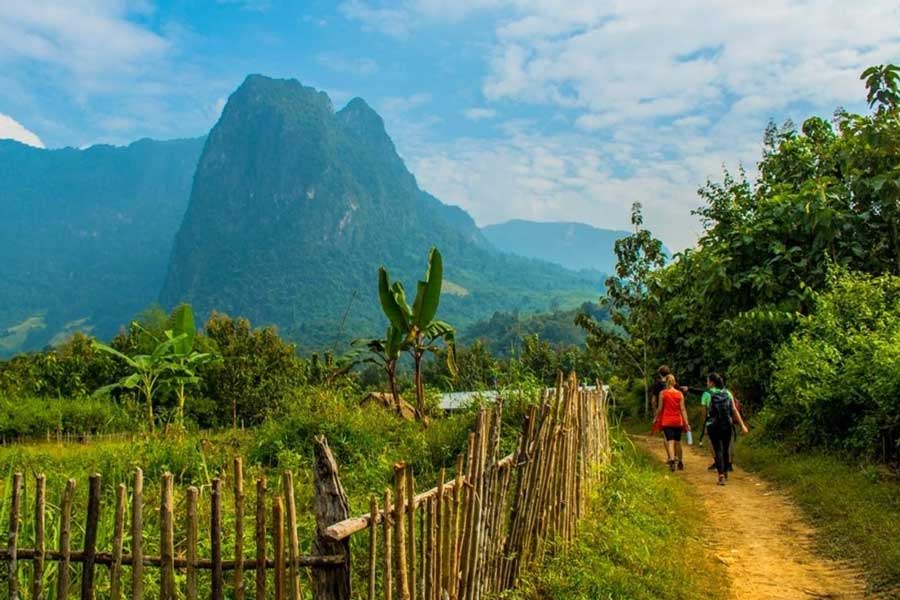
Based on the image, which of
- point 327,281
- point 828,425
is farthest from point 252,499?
point 327,281

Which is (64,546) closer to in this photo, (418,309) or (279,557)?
(279,557)

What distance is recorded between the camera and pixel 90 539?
9.09ft

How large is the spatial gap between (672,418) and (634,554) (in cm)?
438

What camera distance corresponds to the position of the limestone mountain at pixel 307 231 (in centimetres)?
13712

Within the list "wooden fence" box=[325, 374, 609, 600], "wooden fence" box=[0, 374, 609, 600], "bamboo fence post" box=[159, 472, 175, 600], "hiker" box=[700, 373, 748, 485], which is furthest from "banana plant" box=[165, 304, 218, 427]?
"bamboo fence post" box=[159, 472, 175, 600]

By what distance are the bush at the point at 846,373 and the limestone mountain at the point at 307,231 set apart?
351 feet

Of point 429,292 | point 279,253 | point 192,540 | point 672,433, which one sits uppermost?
point 279,253

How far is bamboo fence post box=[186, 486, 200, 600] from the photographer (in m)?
2.64

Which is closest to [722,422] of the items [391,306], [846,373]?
[846,373]

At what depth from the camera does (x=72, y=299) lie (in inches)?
6929

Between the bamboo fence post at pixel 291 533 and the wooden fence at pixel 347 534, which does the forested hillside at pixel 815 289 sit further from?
the bamboo fence post at pixel 291 533

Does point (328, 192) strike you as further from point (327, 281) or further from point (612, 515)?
point (612, 515)

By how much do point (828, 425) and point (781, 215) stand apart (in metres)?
4.25

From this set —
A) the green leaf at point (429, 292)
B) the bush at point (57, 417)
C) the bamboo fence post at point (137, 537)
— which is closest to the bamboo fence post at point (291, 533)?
the bamboo fence post at point (137, 537)
